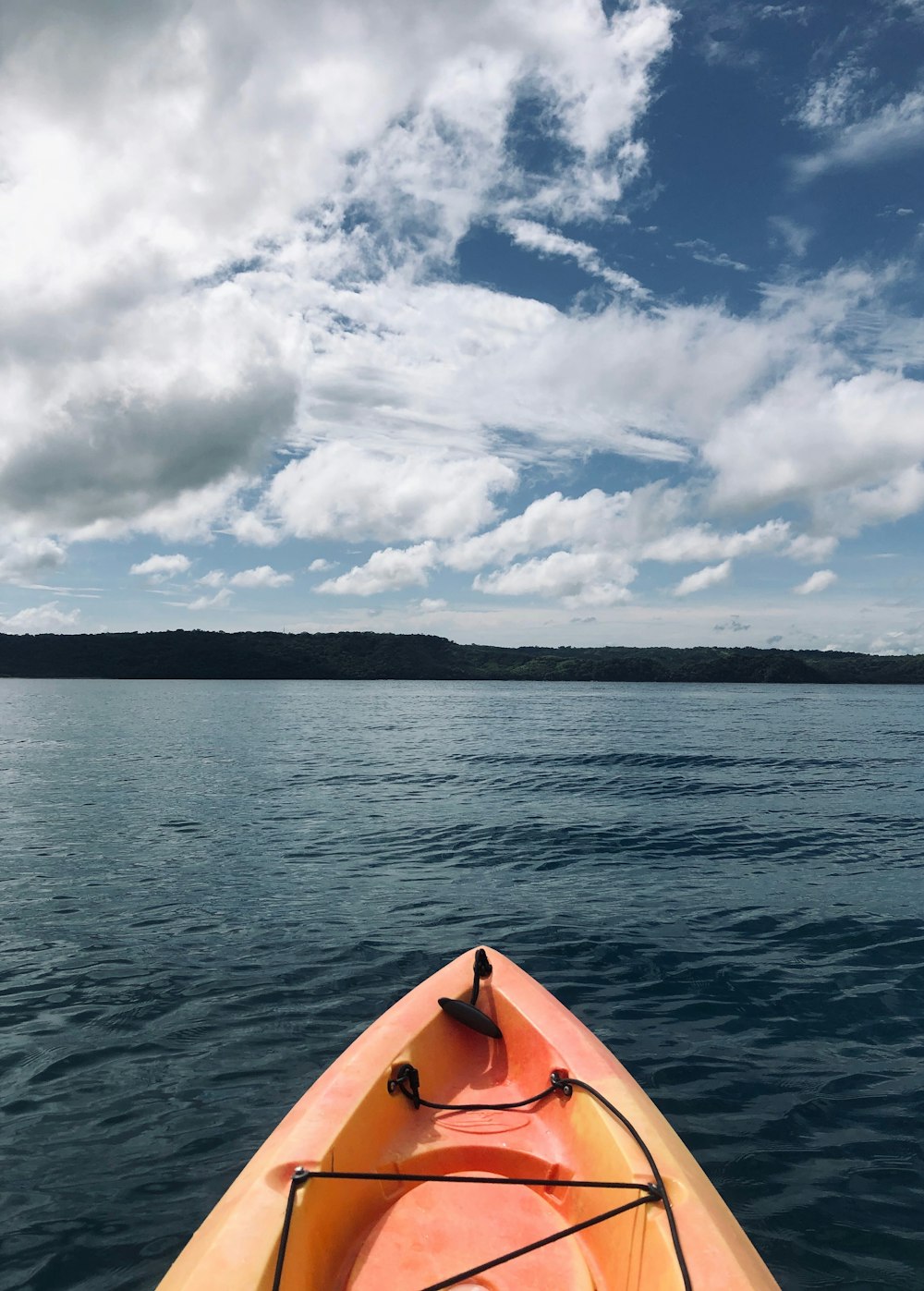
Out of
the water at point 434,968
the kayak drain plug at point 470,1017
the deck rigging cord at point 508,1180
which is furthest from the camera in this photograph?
the kayak drain plug at point 470,1017

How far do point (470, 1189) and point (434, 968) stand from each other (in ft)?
16.7

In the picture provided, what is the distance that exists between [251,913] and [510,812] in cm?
1088

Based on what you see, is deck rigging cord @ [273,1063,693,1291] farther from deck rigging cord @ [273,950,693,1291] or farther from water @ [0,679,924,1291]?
water @ [0,679,924,1291]

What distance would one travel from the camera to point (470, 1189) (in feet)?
17.7

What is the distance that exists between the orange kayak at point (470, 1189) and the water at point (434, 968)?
1.37 metres

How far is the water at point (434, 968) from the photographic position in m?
5.97

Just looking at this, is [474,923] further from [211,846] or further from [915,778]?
[915,778]

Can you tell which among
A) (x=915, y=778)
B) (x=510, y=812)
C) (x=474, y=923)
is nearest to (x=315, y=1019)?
(x=474, y=923)

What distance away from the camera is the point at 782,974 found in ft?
33.5

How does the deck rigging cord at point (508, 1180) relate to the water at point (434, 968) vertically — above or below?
above

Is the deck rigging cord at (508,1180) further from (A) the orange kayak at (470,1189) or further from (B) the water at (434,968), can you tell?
(B) the water at (434,968)

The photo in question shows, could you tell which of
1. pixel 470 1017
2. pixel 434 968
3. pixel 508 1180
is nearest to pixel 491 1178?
pixel 508 1180

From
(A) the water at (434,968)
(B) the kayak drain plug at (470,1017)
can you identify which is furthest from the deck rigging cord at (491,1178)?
(A) the water at (434,968)

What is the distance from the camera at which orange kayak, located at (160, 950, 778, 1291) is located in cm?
421
